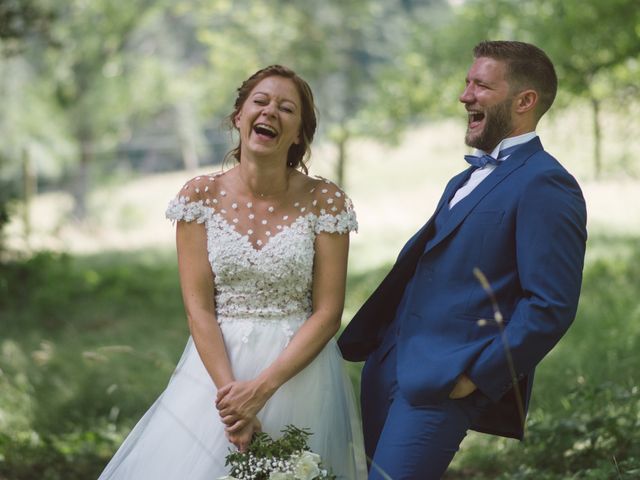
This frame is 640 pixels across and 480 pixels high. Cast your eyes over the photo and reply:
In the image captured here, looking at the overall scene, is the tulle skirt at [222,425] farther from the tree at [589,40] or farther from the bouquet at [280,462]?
the tree at [589,40]

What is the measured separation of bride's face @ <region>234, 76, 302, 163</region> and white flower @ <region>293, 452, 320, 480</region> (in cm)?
121

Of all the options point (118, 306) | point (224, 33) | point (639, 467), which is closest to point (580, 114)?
point (118, 306)

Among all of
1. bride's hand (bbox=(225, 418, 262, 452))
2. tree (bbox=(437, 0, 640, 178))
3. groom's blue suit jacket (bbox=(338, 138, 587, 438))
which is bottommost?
bride's hand (bbox=(225, 418, 262, 452))

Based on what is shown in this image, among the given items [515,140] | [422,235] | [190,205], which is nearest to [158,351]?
[190,205]

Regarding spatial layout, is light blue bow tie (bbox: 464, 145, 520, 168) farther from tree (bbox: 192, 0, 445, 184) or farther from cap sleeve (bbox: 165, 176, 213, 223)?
tree (bbox: 192, 0, 445, 184)

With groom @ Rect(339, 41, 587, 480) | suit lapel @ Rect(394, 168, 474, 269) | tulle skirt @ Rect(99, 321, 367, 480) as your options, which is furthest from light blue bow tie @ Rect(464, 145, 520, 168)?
tulle skirt @ Rect(99, 321, 367, 480)

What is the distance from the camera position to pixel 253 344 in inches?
130

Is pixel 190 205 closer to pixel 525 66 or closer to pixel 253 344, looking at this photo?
pixel 253 344

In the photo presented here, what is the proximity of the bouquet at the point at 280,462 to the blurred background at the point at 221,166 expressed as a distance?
1.36 m

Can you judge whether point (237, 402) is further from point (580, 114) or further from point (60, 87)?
point (60, 87)

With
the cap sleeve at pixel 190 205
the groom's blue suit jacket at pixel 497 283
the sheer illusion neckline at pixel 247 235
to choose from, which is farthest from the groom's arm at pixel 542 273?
the cap sleeve at pixel 190 205

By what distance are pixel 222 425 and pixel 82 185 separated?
54.0ft

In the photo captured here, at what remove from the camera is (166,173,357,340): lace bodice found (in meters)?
3.27

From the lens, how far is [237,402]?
3.11 m
